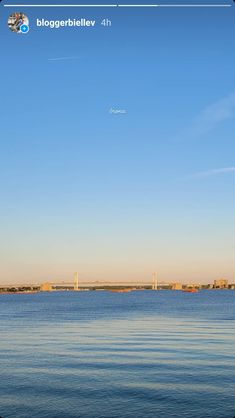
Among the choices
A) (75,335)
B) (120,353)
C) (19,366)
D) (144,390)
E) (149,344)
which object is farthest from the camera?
(75,335)

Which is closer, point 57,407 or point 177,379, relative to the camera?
point 57,407

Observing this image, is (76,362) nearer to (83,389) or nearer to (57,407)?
(83,389)

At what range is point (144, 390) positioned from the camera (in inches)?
1155

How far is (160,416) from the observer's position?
23.9m

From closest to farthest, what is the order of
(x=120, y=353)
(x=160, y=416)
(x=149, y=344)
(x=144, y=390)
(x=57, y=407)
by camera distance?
(x=160, y=416) < (x=57, y=407) < (x=144, y=390) < (x=120, y=353) < (x=149, y=344)

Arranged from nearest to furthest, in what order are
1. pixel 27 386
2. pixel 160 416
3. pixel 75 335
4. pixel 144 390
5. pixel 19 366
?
pixel 160 416 < pixel 144 390 < pixel 27 386 < pixel 19 366 < pixel 75 335

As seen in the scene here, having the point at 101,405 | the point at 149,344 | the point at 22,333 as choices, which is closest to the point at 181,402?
the point at 101,405

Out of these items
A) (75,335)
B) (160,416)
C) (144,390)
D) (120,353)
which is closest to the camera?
(160,416)

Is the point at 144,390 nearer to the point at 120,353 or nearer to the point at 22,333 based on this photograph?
the point at 120,353

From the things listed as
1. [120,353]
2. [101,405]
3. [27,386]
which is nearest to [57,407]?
[101,405]

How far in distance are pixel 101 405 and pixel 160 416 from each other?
4095 mm

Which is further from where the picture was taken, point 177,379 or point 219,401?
point 177,379

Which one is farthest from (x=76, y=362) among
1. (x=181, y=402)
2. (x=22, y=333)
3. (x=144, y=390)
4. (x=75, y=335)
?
(x=22, y=333)

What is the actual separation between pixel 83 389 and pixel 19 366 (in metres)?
10.4
